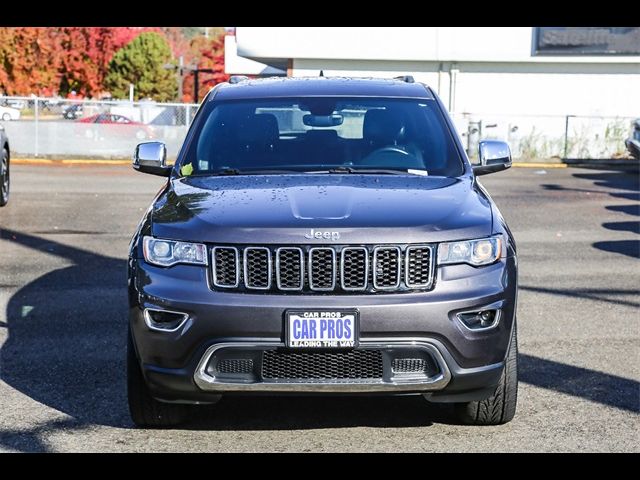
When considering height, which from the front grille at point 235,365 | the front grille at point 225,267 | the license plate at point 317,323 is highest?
the front grille at point 225,267

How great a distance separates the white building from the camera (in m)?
35.9

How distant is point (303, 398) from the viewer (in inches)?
260

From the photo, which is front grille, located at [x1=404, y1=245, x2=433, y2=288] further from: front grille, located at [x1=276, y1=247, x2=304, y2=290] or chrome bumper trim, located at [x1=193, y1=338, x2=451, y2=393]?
front grille, located at [x1=276, y1=247, x2=304, y2=290]

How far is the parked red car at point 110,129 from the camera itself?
29484mm

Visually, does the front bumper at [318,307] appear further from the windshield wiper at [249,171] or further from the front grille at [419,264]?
the windshield wiper at [249,171]

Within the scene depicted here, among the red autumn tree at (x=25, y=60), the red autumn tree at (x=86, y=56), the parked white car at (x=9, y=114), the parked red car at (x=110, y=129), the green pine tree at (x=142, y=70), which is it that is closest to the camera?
the parked white car at (x=9, y=114)

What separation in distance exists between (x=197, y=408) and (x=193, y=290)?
111 cm

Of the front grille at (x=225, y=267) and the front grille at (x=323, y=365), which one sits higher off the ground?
the front grille at (x=225, y=267)

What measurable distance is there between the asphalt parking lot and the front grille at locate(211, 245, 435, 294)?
805 mm

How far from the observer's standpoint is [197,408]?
6.34 metres

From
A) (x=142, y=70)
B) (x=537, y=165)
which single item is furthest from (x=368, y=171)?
(x=142, y=70)

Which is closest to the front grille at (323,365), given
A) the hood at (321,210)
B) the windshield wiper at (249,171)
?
the hood at (321,210)

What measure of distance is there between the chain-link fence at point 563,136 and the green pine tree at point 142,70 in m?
42.3
